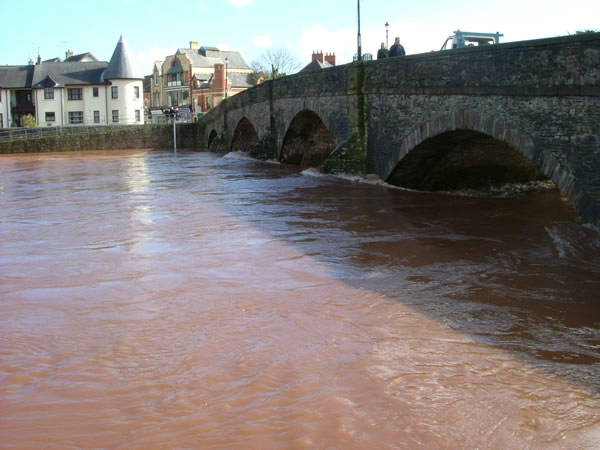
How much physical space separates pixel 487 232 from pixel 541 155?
1.45 m

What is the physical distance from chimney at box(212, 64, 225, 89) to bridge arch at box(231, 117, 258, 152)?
33.4 meters

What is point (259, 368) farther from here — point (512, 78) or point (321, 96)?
point (321, 96)

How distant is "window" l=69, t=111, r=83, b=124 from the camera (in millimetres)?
55406

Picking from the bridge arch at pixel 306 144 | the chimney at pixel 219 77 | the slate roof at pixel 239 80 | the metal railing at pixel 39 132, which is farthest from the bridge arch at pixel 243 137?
the slate roof at pixel 239 80

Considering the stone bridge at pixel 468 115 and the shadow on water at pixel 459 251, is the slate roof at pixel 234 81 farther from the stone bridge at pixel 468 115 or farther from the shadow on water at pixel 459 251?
the shadow on water at pixel 459 251

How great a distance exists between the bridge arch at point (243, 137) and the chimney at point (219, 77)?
3342cm

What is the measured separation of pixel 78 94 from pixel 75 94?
0.81 ft

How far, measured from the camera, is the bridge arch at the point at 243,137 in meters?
33.0

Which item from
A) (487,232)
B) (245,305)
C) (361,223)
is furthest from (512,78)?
(245,305)

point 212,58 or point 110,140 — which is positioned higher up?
point 212,58

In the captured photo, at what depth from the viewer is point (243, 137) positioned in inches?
1353

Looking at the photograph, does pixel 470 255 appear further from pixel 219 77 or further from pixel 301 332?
pixel 219 77

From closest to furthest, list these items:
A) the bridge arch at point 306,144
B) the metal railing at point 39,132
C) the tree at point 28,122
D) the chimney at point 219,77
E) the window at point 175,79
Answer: the bridge arch at point 306,144 < the metal railing at point 39,132 < the tree at point 28,122 < the chimney at point 219,77 < the window at point 175,79

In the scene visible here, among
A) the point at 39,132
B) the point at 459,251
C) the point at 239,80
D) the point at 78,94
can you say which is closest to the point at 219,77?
the point at 239,80
